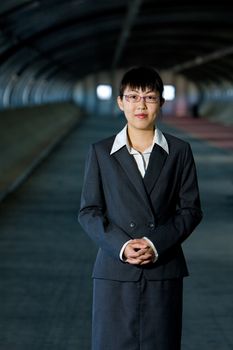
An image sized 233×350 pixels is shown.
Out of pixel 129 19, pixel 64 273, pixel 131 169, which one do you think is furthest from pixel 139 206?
pixel 129 19

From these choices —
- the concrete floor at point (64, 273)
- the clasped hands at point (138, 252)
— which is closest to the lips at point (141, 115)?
the clasped hands at point (138, 252)

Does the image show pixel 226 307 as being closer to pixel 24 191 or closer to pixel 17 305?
pixel 17 305

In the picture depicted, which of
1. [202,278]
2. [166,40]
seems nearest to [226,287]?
[202,278]

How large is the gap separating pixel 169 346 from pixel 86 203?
0.91 metres

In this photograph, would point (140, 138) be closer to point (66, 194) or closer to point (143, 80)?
point (143, 80)

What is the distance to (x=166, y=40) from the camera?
4675 cm

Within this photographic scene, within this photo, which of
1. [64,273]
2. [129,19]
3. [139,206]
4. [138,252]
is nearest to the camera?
[138,252]

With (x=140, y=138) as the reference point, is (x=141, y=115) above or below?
above

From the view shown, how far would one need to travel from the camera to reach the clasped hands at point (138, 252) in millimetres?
4707

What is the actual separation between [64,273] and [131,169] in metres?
6.17

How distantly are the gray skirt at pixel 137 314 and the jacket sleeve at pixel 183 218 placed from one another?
24 cm

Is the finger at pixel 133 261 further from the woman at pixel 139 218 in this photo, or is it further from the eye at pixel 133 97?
the eye at pixel 133 97

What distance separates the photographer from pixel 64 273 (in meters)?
10.9

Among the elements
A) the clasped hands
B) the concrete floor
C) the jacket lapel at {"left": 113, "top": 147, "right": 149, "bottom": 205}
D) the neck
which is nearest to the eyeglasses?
the neck
